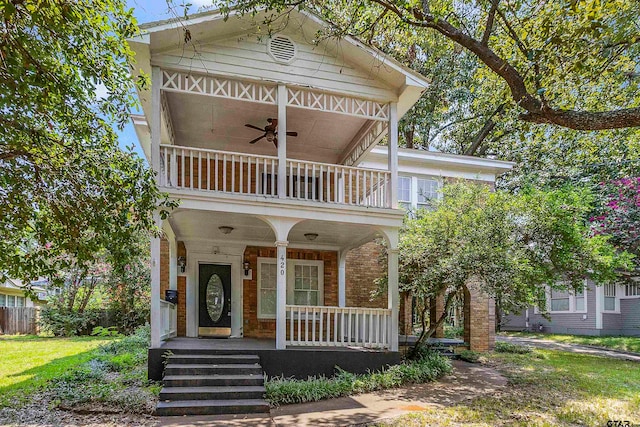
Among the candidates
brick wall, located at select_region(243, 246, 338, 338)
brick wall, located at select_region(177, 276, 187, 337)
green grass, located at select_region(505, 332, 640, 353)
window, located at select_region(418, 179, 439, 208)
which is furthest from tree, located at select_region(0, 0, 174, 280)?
green grass, located at select_region(505, 332, 640, 353)

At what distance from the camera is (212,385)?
7.60 m

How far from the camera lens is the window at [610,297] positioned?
71.7 feet

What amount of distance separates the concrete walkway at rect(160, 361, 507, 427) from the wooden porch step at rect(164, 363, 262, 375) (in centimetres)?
111

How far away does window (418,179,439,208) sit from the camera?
47.6ft

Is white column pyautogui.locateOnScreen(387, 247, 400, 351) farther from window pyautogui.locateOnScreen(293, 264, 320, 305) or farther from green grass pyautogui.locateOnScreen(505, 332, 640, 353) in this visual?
green grass pyautogui.locateOnScreen(505, 332, 640, 353)

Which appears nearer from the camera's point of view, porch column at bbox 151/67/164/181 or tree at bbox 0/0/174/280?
tree at bbox 0/0/174/280

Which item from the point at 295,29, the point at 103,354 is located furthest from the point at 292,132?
the point at 103,354

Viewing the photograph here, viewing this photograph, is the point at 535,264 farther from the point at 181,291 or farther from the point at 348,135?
the point at 181,291

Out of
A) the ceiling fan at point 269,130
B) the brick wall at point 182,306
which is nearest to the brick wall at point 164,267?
the brick wall at point 182,306

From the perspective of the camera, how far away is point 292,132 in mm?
10383

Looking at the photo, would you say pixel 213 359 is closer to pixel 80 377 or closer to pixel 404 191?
pixel 80 377

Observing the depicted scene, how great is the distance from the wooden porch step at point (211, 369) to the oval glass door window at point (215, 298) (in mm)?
3675

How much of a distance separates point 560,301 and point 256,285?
62.9 ft

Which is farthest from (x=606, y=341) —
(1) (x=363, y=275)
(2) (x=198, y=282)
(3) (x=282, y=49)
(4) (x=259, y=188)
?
(3) (x=282, y=49)
